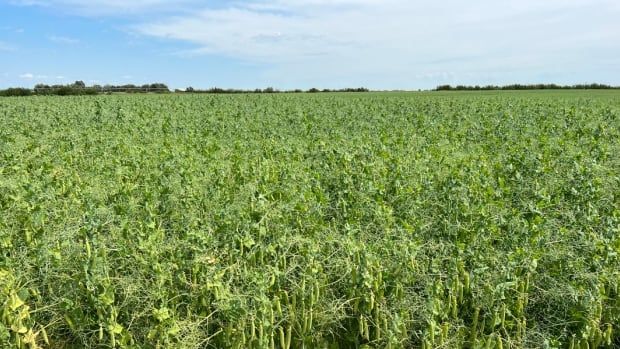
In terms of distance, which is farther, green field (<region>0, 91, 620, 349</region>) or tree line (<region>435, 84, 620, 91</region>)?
tree line (<region>435, 84, 620, 91</region>)

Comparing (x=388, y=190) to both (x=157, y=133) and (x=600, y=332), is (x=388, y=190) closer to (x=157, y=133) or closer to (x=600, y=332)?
(x=600, y=332)

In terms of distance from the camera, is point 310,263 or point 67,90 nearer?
point 310,263

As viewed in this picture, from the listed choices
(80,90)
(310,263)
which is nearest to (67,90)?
(80,90)

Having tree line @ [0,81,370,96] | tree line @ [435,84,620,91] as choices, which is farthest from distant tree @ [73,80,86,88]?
tree line @ [435,84,620,91]

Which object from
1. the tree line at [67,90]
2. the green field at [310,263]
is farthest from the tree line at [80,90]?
the green field at [310,263]

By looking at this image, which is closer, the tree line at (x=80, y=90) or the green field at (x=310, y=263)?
the green field at (x=310, y=263)

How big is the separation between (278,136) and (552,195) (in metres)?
8.06

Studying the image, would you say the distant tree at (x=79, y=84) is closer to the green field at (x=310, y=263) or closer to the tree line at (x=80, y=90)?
the tree line at (x=80, y=90)

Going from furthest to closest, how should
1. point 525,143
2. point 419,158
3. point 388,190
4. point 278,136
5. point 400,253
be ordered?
point 278,136, point 525,143, point 419,158, point 388,190, point 400,253

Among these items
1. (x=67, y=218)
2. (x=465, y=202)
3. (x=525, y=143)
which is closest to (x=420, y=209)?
(x=465, y=202)

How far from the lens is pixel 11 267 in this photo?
4.58m

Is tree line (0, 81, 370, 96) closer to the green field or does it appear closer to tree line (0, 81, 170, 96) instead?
tree line (0, 81, 170, 96)

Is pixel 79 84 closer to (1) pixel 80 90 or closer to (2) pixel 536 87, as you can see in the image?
(1) pixel 80 90

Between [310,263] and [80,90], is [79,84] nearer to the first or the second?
[80,90]
